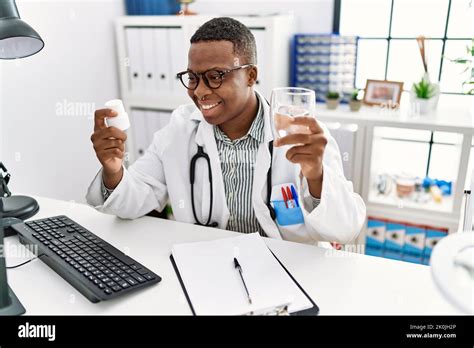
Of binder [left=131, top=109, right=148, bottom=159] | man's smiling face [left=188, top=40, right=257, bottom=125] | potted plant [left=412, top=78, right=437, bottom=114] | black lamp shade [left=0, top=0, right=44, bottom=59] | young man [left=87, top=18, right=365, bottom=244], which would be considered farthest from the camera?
binder [left=131, top=109, right=148, bottom=159]

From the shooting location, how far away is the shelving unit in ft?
7.12

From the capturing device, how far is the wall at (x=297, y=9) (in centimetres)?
259

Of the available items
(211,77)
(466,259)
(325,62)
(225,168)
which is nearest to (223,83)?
(211,77)

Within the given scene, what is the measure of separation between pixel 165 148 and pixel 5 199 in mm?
600

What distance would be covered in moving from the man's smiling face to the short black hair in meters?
0.02

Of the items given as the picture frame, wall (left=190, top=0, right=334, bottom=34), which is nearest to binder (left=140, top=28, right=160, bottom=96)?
wall (left=190, top=0, right=334, bottom=34)

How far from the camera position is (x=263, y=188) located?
57.9 inches

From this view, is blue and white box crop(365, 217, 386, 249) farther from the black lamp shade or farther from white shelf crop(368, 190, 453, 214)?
the black lamp shade

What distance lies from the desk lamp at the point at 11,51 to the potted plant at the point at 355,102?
5.36ft

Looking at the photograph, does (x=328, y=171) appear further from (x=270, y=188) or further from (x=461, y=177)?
(x=461, y=177)

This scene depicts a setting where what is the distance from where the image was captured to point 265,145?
1.49 meters

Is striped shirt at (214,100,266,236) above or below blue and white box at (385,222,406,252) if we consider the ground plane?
above

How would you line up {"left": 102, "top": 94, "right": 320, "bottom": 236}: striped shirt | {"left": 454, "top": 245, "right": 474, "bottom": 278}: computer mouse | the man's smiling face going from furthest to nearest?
{"left": 102, "top": 94, "right": 320, "bottom": 236}: striped shirt < the man's smiling face < {"left": 454, "top": 245, "right": 474, "bottom": 278}: computer mouse

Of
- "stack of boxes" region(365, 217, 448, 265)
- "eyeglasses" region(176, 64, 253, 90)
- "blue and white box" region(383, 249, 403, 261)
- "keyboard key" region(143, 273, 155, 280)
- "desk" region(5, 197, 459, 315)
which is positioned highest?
"eyeglasses" region(176, 64, 253, 90)
